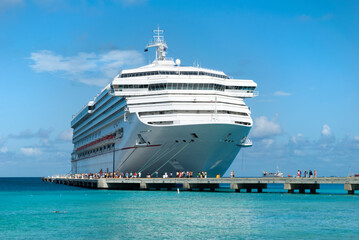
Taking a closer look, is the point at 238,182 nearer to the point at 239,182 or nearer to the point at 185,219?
the point at 239,182

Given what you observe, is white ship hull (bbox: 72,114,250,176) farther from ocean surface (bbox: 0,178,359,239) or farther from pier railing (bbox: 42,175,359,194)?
ocean surface (bbox: 0,178,359,239)

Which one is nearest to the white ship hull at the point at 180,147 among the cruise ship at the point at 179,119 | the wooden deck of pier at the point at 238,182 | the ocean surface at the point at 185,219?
the cruise ship at the point at 179,119

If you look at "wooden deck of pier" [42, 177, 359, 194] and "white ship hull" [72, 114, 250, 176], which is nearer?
"wooden deck of pier" [42, 177, 359, 194]

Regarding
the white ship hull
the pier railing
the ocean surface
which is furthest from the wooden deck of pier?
the ocean surface

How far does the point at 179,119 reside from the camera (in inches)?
2151

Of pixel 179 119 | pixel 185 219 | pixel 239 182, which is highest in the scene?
pixel 179 119

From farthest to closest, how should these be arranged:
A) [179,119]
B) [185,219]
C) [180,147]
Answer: [180,147]
[179,119]
[185,219]

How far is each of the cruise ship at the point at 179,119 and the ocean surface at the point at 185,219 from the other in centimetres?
1081

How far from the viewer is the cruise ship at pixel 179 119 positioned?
55.1 meters

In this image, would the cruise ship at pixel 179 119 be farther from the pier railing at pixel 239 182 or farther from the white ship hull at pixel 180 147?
the pier railing at pixel 239 182

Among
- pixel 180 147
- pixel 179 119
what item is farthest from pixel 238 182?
pixel 179 119

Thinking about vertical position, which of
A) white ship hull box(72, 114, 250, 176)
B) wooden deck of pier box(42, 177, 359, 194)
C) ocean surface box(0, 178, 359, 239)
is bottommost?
ocean surface box(0, 178, 359, 239)

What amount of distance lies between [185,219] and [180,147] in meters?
23.4

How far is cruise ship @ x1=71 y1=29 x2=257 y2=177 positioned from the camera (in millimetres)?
55125
